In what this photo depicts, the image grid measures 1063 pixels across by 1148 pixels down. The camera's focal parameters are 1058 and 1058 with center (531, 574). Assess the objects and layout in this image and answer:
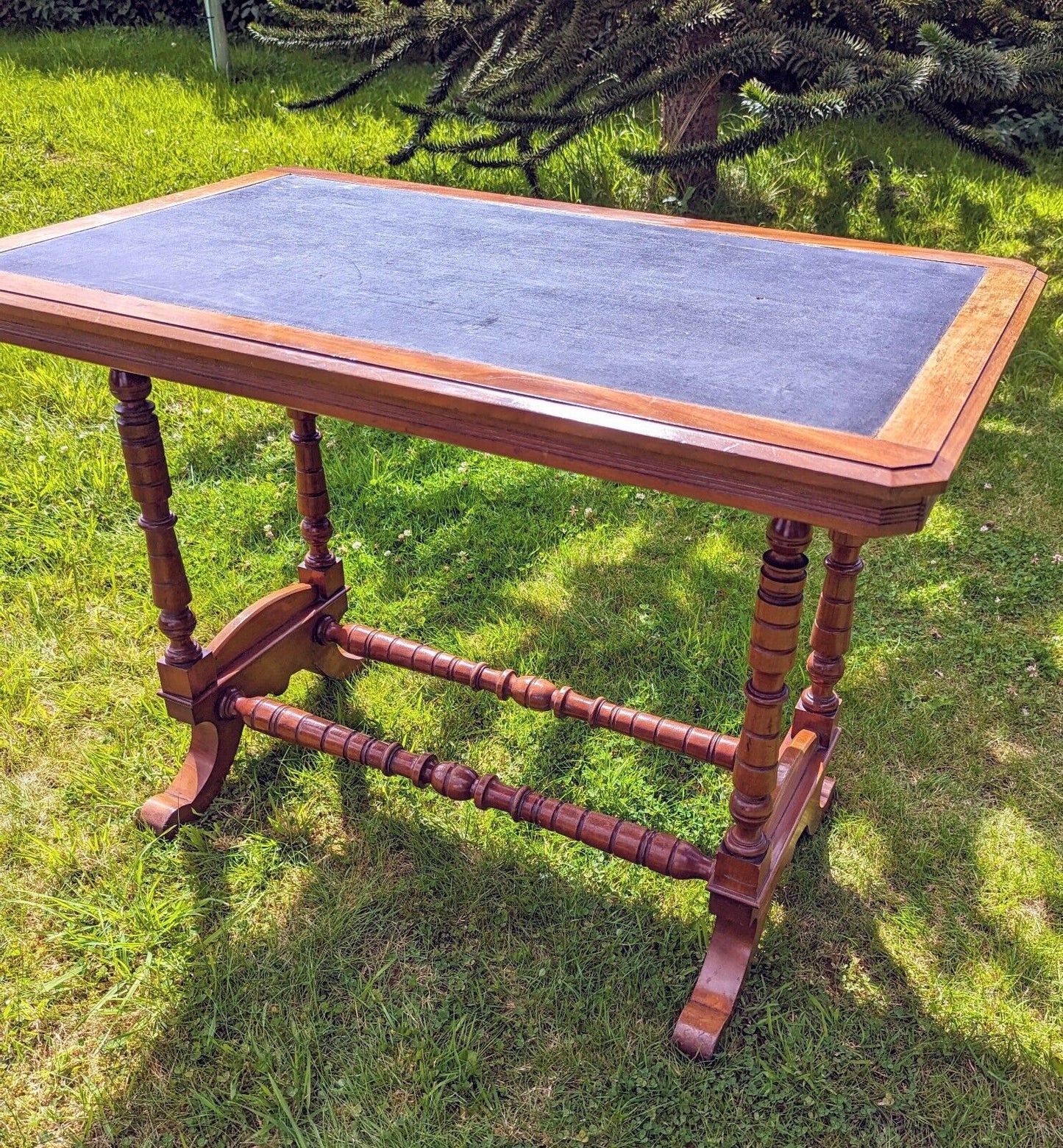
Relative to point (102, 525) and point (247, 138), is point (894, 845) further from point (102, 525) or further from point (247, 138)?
point (247, 138)

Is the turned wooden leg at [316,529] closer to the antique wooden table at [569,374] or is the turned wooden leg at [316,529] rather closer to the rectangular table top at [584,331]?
the antique wooden table at [569,374]

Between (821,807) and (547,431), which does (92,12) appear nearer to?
(821,807)

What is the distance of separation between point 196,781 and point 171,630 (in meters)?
0.39

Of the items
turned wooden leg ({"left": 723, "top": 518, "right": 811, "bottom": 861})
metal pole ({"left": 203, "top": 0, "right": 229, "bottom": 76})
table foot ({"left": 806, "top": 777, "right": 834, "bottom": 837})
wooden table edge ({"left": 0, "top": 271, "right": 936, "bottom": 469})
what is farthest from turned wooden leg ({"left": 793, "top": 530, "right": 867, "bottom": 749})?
metal pole ({"left": 203, "top": 0, "right": 229, "bottom": 76})

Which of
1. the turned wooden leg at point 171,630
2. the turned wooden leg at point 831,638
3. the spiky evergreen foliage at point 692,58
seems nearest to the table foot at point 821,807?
the turned wooden leg at point 831,638

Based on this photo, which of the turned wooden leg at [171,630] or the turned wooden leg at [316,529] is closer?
the turned wooden leg at [171,630]

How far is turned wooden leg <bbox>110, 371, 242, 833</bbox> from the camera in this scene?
2.16 metres

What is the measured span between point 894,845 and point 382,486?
7.09ft

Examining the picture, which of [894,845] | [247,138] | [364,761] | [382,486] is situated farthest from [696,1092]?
[247,138]

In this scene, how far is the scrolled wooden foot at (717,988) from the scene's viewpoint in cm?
200

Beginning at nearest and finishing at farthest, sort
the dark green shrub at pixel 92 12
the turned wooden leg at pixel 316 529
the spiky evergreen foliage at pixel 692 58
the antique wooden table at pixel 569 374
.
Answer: the antique wooden table at pixel 569 374
the turned wooden leg at pixel 316 529
the spiky evergreen foliage at pixel 692 58
the dark green shrub at pixel 92 12

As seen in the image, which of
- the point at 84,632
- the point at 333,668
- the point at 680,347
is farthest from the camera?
the point at 84,632

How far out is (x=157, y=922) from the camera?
2266mm

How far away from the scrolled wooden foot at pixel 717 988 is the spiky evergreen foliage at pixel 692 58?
2.09m
